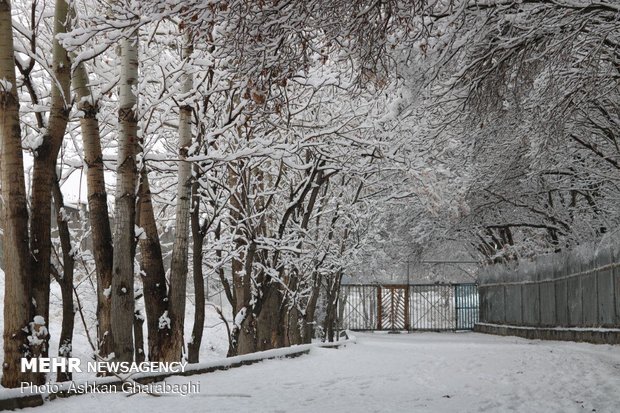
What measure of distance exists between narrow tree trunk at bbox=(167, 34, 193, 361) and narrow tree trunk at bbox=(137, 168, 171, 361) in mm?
130

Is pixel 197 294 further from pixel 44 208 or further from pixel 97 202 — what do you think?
pixel 44 208

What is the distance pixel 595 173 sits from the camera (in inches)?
709

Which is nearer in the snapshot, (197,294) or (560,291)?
(197,294)

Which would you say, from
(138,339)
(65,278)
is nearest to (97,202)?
(65,278)

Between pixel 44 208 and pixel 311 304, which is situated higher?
pixel 44 208

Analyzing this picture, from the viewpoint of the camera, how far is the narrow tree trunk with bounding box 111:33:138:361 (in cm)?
934

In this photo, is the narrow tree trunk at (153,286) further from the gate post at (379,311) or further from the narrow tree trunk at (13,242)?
the gate post at (379,311)

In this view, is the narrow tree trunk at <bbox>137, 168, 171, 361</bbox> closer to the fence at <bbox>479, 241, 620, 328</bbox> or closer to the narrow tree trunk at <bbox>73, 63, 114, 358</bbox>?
the narrow tree trunk at <bbox>73, 63, 114, 358</bbox>

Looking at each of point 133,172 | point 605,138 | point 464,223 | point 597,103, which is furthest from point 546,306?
point 133,172

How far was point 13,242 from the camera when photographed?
7.67 meters

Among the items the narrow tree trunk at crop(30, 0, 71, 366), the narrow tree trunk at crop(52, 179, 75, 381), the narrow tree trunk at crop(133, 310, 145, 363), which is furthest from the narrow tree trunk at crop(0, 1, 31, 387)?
the narrow tree trunk at crop(133, 310, 145, 363)

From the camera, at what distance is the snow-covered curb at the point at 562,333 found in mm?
18219

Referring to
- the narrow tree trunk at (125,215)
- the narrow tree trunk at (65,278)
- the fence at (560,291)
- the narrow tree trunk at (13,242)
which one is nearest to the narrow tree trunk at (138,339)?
the narrow tree trunk at (65,278)

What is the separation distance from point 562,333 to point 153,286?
15.2 metres
